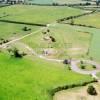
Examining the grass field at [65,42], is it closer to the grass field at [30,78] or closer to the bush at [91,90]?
the grass field at [30,78]

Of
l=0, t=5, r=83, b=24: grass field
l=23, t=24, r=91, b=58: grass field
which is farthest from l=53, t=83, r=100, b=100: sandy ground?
l=0, t=5, r=83, b=24: grass field

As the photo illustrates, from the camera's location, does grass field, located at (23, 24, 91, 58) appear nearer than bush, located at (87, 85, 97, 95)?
No

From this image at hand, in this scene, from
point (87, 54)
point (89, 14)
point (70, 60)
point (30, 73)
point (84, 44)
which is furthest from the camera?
point (89, 14)

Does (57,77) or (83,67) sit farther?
(83,67)

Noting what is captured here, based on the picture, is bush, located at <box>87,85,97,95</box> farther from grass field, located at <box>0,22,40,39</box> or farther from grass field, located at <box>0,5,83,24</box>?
grass field, located at <box>0,5,83,24</box>

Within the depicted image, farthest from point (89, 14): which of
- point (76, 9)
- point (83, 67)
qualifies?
point (83, 67)

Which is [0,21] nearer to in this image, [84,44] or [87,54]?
[84,44]

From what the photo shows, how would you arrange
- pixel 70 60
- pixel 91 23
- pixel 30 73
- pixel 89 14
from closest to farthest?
pixel 30 73 < pixel 70 60 < pixel 91 23 < pixel 89 14
